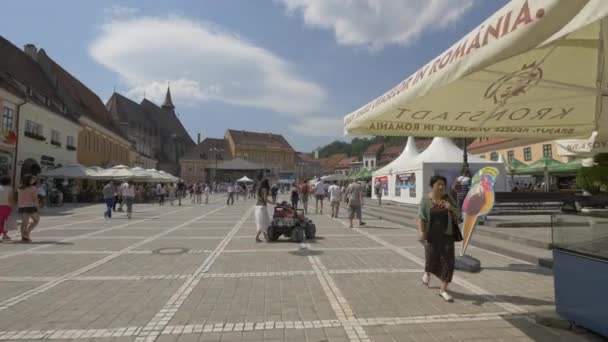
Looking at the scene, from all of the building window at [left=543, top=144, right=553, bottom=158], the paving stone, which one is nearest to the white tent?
the paving stone

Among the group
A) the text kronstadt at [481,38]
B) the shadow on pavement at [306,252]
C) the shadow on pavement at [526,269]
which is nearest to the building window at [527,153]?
→ the shadow on pavement at [526,269]

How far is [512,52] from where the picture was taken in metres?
2.15

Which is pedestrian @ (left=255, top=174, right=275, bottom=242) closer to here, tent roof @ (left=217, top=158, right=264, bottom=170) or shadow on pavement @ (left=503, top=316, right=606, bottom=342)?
shadow on pavement @ (left=503, top=316, right=606, bottom=342)

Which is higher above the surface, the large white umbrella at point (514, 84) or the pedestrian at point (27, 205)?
the large white umbrella at point (514, 84)

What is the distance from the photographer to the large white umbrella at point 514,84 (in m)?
2.09

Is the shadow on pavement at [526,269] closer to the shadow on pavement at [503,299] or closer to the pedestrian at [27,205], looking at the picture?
the shadow on pavement at [503,299]

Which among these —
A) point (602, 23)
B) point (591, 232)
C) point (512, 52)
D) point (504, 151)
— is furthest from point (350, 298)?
point (504, 151)

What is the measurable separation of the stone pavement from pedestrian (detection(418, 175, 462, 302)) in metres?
0.36

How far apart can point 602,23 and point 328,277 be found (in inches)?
174

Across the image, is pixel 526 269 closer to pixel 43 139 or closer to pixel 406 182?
pixel 406 182

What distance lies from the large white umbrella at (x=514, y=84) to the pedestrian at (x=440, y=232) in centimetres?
85

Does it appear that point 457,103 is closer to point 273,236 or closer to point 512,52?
point 512,52

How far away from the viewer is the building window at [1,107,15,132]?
67.3 feet

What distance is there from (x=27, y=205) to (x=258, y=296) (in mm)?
8013
